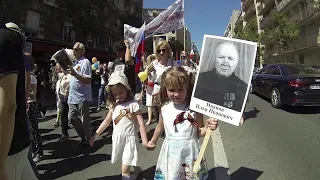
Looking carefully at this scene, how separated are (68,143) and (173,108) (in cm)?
377

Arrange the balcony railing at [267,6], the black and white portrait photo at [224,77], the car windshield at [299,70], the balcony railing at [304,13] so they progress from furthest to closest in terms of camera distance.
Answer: the balcony railing at [267,6] < the balcony railing at [304,13] < the car windshield at [299,70] < the black and white portrait photo at [224,77]

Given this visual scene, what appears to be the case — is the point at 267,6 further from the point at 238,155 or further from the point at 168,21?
the point at 238,155

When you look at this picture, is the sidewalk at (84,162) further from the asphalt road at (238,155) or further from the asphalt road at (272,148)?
the asphalt road at (272,148)

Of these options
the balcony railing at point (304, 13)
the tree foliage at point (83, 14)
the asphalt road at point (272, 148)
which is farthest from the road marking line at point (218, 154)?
the balcony railing at point (304, 13)

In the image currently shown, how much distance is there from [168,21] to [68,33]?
935 inches

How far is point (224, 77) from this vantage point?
261cm

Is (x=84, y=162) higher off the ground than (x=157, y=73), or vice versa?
(x=157, y=73)

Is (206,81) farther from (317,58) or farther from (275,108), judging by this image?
(317,58)

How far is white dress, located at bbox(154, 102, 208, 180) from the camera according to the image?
2.63 meters

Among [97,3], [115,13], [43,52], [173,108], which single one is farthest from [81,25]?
[173,108]

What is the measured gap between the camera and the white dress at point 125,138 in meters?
3.43

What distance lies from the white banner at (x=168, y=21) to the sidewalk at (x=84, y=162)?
309cm

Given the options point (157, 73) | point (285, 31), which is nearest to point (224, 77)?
point (157, 73)

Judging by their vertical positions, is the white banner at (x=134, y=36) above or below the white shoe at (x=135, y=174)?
above
